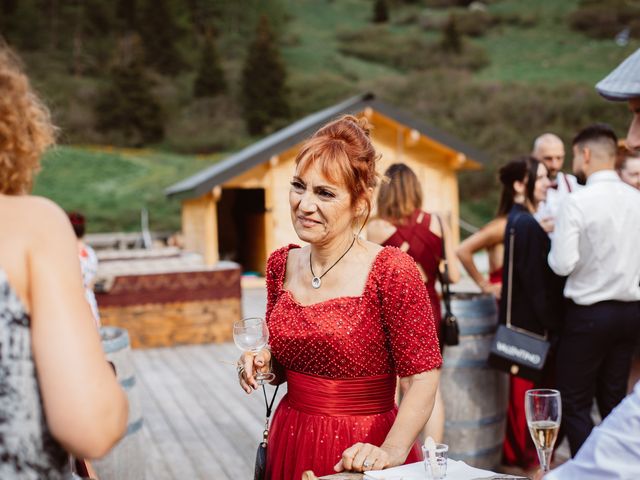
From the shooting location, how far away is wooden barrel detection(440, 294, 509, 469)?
4367 millimetres

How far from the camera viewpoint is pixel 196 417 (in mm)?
6320

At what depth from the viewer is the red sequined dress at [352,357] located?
222cm

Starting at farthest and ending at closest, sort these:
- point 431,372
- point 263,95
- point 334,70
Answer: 1. point 334,70
2. point 263,95
3. point 431,372

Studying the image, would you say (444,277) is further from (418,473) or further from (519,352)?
(418,473)

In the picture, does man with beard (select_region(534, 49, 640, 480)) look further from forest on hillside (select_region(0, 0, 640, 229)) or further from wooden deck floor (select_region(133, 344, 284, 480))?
forest on hillside (select_region(0, 0, 640, 229))

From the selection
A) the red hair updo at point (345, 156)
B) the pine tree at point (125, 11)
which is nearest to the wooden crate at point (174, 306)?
the red hair updo at point (345, 156)

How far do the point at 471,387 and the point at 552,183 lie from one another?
1732 mm

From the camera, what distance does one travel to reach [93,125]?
159 feet

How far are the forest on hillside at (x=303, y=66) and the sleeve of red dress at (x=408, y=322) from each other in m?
32.0

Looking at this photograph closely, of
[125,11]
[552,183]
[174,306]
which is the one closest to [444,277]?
[552,183]

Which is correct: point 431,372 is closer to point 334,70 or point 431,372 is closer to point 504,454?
point 504,454

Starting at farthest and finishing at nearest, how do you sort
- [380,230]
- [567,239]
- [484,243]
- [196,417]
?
[196,417]
[484,243]
[380,230]
[567,239]

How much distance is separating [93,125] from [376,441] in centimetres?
4960

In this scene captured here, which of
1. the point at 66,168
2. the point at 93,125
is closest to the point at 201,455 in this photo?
the point at 66,168
